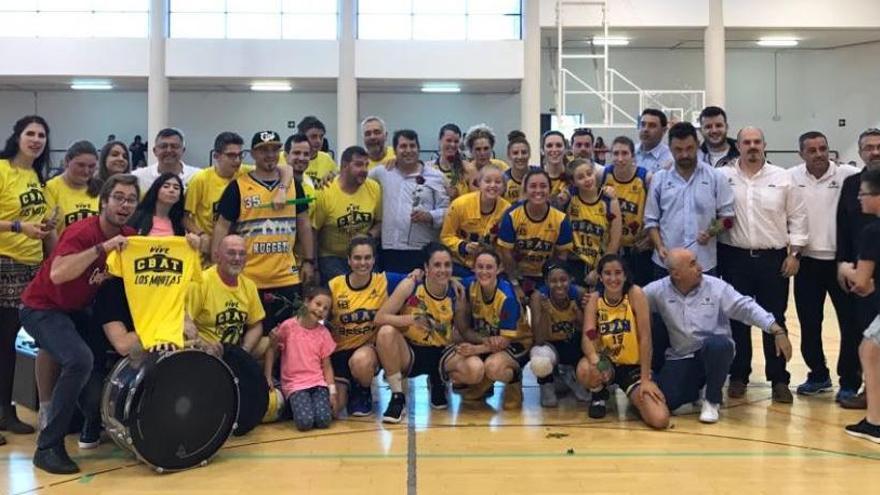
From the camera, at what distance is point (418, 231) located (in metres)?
5.98

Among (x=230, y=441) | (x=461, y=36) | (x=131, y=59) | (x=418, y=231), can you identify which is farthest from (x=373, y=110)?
(x=230, y=441)

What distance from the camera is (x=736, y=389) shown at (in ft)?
19.1

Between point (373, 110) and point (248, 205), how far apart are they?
59.6 ft

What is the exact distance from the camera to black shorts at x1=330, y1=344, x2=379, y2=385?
540cm

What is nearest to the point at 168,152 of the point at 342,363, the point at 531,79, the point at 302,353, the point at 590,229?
the point at 302,353

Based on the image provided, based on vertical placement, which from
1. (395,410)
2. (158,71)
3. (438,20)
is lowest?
(395,410)

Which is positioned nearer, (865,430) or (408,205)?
(865,430)

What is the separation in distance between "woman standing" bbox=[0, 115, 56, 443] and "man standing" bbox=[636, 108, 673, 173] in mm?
4388

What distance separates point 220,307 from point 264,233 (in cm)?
66

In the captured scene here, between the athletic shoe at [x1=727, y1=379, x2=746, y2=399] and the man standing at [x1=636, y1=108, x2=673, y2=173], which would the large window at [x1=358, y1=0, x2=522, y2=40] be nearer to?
the man standing at [x1=636, y1=108, x2=673, y2=173]

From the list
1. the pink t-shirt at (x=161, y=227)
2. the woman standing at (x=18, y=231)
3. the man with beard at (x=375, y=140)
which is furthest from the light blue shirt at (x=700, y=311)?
the woman standing at (x=18, y=231)

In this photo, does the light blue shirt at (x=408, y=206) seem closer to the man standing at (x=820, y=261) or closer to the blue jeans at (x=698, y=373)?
the blue jeans at (x=698, y=373)

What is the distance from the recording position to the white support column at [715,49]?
57.1ft

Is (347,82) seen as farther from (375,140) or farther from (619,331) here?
(619,331)
